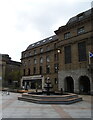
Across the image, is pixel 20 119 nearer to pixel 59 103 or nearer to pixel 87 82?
pixel 59 103

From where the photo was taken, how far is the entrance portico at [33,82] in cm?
5130

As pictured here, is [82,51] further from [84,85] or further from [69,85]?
[69,85]

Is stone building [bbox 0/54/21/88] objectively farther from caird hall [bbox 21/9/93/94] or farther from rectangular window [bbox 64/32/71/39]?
rectangular window [bbox 64/32/71/39]

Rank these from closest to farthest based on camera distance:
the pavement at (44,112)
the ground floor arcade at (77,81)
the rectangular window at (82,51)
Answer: the pavement at (44,112)
the ground floor arcade at (77,81)
the rectangular window at (82,51)

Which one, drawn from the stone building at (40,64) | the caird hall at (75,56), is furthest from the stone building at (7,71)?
the caird hall at (75,56)

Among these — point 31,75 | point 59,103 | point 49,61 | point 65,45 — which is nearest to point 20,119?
point 59,103

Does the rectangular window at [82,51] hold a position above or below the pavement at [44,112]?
above

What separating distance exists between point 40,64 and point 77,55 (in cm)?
2082

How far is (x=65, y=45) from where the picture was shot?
3716 cm

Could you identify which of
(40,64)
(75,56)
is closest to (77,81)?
(75,56)

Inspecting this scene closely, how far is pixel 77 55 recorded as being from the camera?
3425cm

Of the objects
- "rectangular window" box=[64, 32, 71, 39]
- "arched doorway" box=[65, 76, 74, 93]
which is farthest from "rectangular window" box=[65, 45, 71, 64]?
"arched doorway" box=[65, 76, 74, 93]

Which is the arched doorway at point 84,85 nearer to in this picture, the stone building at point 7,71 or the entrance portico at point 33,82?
the entrance portico at point 33,82

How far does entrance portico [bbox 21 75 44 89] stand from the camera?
2020 inches
